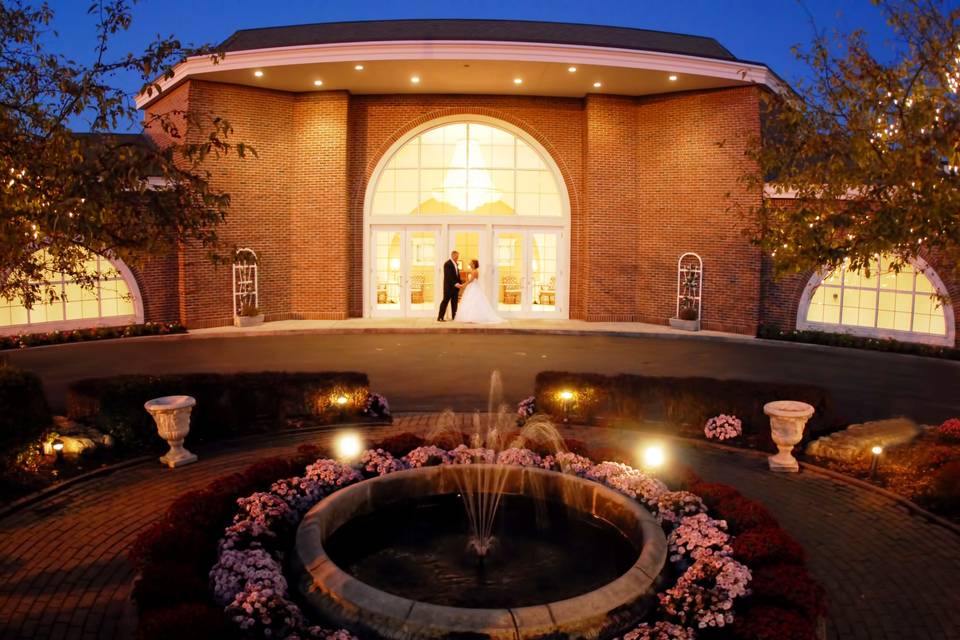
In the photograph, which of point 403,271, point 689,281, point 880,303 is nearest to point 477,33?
point 403,271

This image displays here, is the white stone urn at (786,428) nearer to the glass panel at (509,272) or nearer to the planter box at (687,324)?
the planter box at (687,324)

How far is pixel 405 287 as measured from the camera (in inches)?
923

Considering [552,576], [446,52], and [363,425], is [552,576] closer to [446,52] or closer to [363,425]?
[363,425]

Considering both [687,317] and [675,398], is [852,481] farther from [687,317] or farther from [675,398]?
[687,317]

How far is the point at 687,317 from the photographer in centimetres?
2162

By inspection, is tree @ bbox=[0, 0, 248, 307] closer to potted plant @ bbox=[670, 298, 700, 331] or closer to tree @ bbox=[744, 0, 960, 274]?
tree @ bbox=[744, 0, 960, 274]

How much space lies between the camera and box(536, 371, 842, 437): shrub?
10.6m

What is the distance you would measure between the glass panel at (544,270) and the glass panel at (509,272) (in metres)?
0.39

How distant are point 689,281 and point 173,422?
16.0 meters

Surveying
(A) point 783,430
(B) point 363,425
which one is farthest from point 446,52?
(A) point 783,430

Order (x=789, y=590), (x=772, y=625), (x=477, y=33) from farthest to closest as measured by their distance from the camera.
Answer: (x=477, y=33) < (x=789, y=590) < (x=772, y=625)

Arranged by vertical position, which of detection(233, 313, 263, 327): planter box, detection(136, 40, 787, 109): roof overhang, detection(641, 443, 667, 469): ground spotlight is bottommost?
detection(641, 443, 667, 469): ground spotlight

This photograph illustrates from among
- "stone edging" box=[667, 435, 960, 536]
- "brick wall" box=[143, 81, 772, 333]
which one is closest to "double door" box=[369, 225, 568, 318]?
"brick wall" box=[143, 81, 772, 333]

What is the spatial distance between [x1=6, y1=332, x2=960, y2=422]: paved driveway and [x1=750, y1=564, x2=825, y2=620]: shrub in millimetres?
6934
